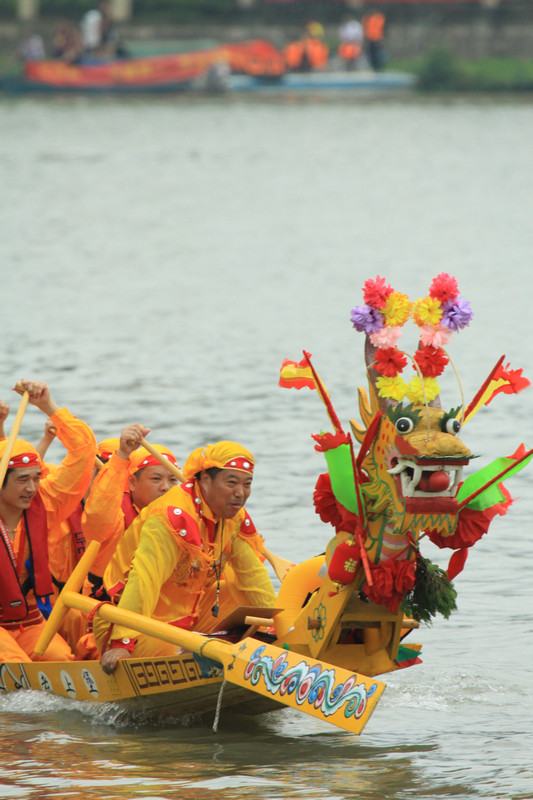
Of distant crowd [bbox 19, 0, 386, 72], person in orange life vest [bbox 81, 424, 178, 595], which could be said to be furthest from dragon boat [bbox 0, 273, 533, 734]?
distant crowd [bbox 19, 0, 386, 72]

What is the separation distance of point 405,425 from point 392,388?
8.4 inches

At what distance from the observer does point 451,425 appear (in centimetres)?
654

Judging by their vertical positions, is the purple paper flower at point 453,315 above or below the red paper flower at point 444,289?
below

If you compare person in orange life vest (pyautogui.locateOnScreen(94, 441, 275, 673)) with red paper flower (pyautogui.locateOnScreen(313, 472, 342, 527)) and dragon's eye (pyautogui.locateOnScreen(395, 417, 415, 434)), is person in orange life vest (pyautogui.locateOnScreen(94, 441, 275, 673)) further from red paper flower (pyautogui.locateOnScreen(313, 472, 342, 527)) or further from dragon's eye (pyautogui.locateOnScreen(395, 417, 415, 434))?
dragon's eye (pyautogui.locateOnScreen(395, 417, 415, 434))

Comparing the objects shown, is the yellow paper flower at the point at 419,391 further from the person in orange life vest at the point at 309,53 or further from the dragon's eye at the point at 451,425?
the person in orange life vest at the point at 309,53

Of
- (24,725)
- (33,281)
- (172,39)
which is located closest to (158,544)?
(24,725)

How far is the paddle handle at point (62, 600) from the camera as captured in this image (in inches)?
286

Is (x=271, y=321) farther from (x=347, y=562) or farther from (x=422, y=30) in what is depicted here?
(x=422, y=30)

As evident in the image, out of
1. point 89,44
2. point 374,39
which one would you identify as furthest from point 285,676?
point 374,39

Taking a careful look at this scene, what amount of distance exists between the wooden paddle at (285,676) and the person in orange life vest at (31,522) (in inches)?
31.9

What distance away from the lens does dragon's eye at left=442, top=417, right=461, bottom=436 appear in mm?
6543

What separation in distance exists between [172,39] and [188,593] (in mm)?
43800

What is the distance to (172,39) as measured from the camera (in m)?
49.3

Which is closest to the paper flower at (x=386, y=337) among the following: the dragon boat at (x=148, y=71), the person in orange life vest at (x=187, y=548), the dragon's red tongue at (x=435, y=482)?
the dragon's red tongue at (x=435, y=482)
